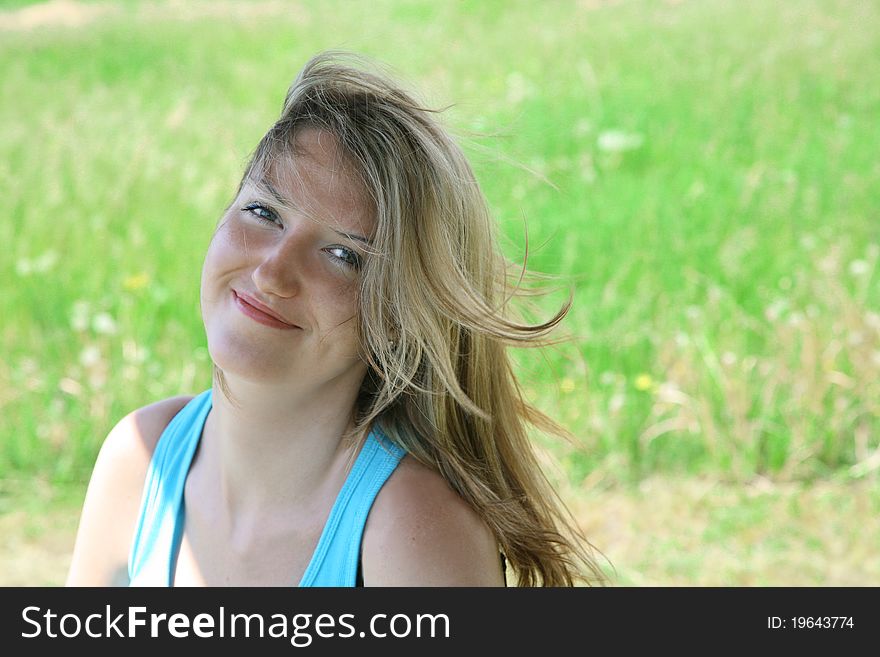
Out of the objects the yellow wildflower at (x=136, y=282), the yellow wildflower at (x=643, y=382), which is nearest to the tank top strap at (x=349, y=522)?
the yellow wildflower at (x=643, y=382)

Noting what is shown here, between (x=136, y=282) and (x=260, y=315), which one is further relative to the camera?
(x=136, y=282)

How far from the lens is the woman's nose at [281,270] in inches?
51.9

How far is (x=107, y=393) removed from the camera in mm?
3021

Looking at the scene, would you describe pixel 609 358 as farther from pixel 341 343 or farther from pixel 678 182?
pixel 341 343

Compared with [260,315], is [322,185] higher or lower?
higher

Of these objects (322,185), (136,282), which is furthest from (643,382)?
(322,185)

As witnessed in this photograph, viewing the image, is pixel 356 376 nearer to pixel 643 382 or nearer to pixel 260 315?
pixel 260 315

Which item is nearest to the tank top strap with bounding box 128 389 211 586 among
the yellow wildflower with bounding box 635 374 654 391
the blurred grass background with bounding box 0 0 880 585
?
the blurred grass background with bounding box 0 0 880 585

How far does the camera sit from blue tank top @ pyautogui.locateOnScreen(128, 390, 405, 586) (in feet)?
4.50

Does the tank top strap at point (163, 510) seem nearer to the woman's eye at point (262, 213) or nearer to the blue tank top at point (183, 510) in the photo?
the blue tank top at point (183, 510)

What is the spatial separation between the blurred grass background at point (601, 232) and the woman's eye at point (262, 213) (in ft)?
0.97

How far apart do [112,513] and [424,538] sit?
0.58 metres

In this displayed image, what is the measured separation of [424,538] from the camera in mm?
1310
